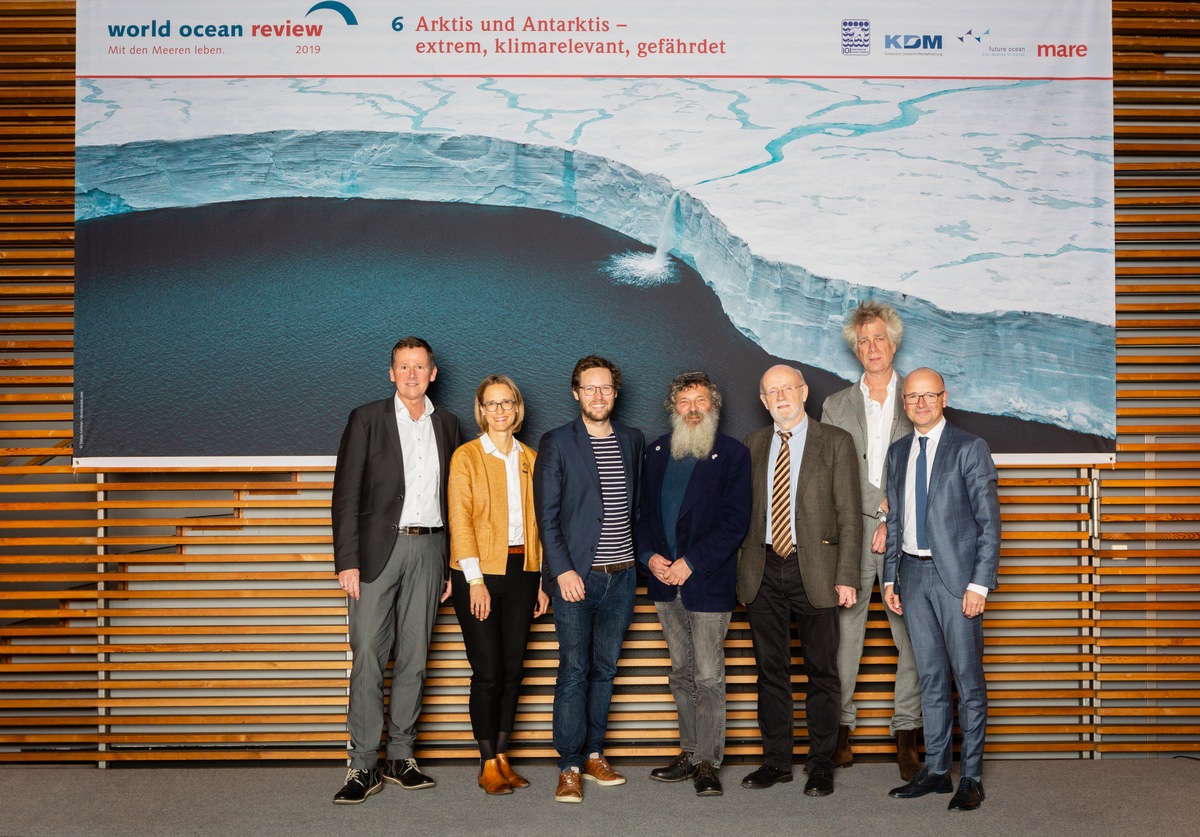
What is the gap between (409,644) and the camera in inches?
171

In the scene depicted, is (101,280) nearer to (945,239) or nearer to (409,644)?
(409,644)

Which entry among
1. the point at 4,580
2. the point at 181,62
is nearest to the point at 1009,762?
the point at 4,580

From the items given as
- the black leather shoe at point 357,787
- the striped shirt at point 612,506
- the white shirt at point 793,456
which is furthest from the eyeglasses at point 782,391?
the black leather shoe at point 357,787

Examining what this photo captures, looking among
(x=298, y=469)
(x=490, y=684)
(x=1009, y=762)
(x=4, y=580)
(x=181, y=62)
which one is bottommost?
(x=1009, y=762)

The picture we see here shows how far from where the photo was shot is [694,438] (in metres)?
4.21

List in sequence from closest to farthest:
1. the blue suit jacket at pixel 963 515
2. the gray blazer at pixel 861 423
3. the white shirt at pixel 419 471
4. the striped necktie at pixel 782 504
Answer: the blue suit jacket at pixel 963 515, the striped necktie at pixel 782 504, the white shirt at pixel 419 471, the gray blazer at pixel 861 423

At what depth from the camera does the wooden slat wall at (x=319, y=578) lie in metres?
4.79

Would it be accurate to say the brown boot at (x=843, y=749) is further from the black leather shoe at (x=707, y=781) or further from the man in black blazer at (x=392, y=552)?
the man in black blazer at (x=392, y=552)

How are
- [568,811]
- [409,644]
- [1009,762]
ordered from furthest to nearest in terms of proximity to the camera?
[1009,762]
[409,644]
[568,811]

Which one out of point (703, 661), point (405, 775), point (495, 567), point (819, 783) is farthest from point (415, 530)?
point (819, 783)

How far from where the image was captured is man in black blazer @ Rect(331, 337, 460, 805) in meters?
4.25

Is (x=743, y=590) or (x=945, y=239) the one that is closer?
(x=743, y=590)

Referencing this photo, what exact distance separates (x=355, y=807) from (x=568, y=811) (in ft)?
2.98

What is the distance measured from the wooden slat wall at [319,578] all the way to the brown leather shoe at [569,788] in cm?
66
